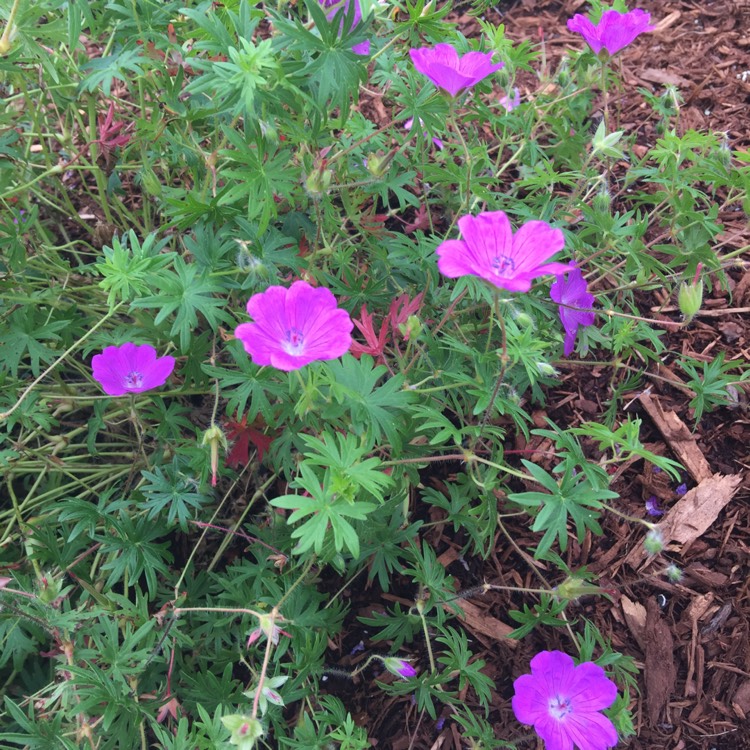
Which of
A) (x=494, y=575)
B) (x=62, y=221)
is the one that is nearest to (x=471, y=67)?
(x=494, y=575)

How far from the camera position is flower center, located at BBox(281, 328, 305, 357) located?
5.41ft

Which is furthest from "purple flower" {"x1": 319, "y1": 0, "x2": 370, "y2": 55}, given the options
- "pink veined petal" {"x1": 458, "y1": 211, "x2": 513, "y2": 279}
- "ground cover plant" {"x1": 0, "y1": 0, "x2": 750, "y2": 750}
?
"pink veined petal" {"x1": 458, "y1": 211, "x2": 513, "y2": 279}

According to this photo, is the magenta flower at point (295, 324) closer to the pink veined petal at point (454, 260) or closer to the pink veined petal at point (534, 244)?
the pink veined petal at point (454, 260)

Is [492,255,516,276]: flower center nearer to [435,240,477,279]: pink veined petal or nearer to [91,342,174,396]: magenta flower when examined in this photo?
[435,240,477,279]: pink veined petal

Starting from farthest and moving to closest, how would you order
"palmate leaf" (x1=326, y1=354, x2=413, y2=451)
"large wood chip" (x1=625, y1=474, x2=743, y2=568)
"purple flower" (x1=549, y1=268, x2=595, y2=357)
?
"large wood chip" (x1=625, y1=474, x2=743, y2=568)
"purple flower" (x1=549, y1=268, x2=595, y2=357)
"palmate leaf" (x1=326, y1=354, x2=413, y2=451)

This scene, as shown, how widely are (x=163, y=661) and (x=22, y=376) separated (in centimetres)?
128

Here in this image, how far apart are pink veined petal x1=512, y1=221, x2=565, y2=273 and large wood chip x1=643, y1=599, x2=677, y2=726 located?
1.35 metres

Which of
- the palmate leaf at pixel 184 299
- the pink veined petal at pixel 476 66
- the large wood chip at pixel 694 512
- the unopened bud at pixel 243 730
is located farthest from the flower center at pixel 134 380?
the large wood chip at pixel 694 512

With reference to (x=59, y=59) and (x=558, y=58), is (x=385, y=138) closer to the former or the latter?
(x=59, y=59)

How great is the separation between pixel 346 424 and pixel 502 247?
0.62 m

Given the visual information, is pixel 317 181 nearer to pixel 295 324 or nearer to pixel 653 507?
pixel 295 324

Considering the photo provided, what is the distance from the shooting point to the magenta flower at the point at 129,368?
81.6 inches

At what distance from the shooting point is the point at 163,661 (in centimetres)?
207

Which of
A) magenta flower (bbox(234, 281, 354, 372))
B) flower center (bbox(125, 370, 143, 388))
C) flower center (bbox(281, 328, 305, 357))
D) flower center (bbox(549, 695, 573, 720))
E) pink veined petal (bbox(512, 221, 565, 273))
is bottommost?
flower center (bbox(549, 695, 573, 720))
